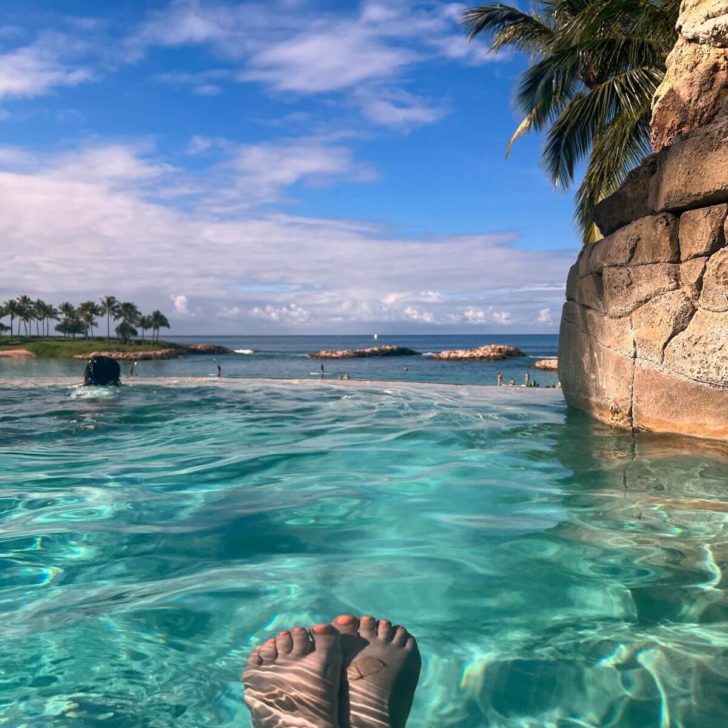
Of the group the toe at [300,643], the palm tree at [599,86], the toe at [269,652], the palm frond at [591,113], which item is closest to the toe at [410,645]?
the toe at [300,643]

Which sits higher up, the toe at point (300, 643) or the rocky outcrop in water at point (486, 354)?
the rocky outcrop in water at point (486, 354)

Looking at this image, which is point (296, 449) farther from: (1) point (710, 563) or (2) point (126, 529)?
(1) point (710, 563)

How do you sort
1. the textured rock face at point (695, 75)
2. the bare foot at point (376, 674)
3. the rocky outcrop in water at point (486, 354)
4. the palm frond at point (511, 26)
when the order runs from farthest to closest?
the rocky outcrop in water at point (486, 354) → the palm frond at point (511, 26) → the textured rock face at point (695, 75) → the bare foot at point (376, 674)

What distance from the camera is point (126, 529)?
5609mm

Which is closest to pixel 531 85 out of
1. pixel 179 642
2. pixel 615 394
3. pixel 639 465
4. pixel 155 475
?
pixel 615 394

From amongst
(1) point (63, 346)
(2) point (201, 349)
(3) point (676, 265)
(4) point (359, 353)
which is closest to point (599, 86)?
(3) point (676, 265)

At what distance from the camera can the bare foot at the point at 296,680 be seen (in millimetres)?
2625

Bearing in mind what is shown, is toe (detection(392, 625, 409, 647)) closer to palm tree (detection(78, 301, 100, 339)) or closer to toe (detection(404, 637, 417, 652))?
toe (detection(404, 637, 417, 652))

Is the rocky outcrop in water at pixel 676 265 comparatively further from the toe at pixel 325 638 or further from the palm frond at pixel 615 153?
the toe at pixel 325 638

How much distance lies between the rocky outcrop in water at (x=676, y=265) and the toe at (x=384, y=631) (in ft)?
23.3

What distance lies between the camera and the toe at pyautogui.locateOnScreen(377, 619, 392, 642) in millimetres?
3041

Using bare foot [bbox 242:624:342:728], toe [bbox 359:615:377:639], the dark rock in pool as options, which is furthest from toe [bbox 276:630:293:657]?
the dark rock in pool

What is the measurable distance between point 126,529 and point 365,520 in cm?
214

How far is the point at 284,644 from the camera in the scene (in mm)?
3000
